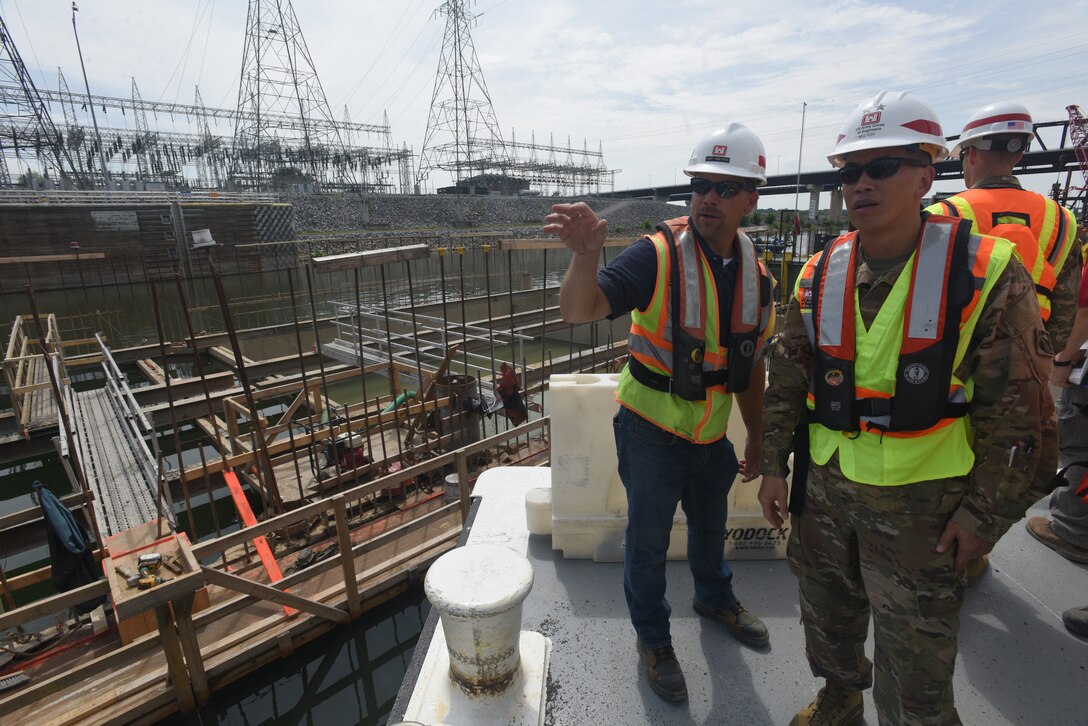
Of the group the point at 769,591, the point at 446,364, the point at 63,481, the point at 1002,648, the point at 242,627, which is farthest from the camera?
the point at 63,481

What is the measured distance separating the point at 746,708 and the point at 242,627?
5.09m

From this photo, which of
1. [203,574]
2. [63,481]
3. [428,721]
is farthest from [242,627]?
[63,481]

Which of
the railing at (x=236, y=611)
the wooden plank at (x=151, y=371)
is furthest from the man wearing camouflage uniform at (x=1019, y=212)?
the wooden plank at (x=151, y=371)

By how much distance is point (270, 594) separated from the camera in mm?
4699

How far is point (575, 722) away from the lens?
226 centimetres

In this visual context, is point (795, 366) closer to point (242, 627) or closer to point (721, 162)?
point (721, 162)

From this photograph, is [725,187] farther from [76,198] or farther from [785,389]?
[76,198]

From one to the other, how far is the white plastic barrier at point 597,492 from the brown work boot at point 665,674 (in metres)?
0.88

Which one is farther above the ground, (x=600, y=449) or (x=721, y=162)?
(x=721, y=162)

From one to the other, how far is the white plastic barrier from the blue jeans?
0.66m

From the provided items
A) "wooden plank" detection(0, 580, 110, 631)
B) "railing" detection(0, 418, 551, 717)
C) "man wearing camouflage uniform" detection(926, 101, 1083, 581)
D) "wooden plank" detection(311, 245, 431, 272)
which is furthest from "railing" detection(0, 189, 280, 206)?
"man wearing camouflage uniform" detection(926, 101, 1083, 581)

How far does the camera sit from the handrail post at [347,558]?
4836 mm

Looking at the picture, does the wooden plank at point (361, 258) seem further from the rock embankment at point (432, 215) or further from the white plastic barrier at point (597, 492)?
the rock embankment at point (432, 215)

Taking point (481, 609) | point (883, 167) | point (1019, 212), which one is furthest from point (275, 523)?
point (1019, 212)
